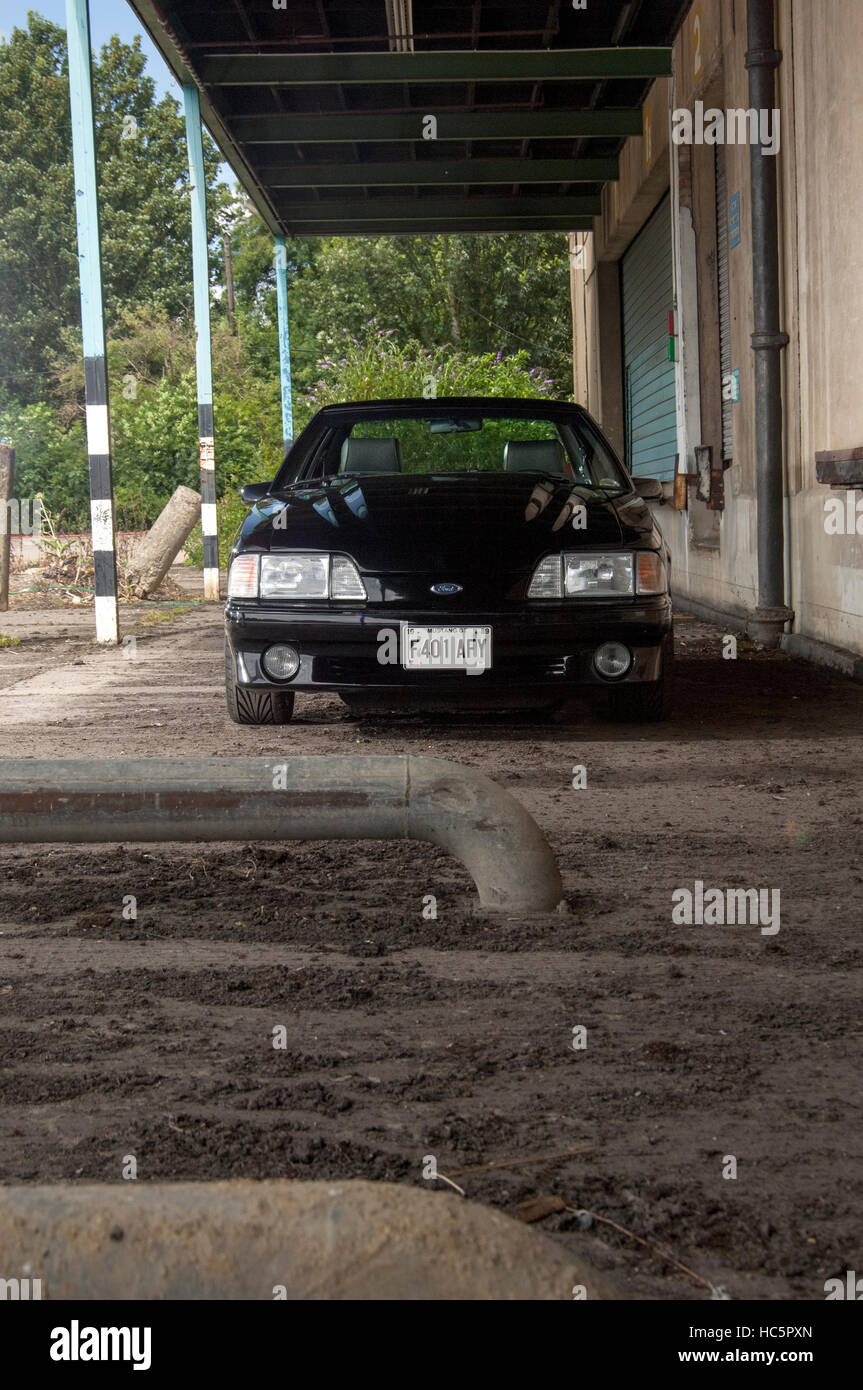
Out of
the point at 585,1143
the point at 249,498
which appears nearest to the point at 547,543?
the point at 249,498

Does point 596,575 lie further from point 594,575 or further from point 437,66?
point 437,66

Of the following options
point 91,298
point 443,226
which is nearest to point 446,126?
point 443,226

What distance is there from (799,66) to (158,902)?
7.81 meters

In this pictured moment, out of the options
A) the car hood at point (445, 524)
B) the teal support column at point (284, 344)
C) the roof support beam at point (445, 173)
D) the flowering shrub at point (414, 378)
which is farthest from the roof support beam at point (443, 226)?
the car hood at point (445, 524)

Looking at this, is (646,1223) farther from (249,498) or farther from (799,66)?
(799,66)

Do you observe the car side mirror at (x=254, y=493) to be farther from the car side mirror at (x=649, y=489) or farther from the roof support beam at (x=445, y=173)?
the roof support beam at (x=445, y=173)

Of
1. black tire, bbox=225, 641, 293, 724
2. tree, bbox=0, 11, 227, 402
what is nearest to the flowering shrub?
black tire, bbox=225, 641, 293, 724

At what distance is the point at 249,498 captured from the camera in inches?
277

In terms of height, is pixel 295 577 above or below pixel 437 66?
below

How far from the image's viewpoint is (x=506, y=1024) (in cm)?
284

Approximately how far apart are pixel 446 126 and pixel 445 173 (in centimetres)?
251

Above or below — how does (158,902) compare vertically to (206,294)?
below

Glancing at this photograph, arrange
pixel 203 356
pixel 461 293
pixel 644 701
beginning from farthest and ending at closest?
pixel 461 293 → pixel 203 356 → pixel 644 701
